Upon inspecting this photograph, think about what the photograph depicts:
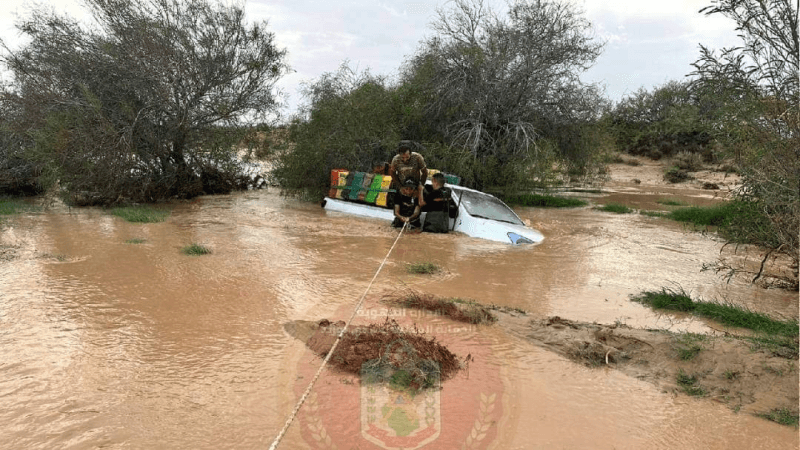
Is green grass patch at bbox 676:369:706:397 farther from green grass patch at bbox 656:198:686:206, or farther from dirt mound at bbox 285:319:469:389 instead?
green grass patch at bbox 656:198:686:206

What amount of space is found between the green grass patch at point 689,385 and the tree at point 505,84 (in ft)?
39.9

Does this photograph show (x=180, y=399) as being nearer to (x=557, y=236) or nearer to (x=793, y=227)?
(x=793, y=227)

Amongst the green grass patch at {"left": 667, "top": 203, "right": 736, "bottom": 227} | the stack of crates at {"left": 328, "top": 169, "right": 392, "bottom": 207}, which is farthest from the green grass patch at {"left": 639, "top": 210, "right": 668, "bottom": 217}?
the stack of crates at {"left": 328, "top": 169, "right": 392, "bottom": 207}

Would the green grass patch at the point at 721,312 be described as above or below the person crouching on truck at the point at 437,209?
below

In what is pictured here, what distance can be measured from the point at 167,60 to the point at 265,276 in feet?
31.4

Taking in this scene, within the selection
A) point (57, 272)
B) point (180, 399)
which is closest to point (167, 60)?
point (57, 272)

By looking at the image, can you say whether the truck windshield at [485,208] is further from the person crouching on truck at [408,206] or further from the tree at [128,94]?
the tree at [128,94]

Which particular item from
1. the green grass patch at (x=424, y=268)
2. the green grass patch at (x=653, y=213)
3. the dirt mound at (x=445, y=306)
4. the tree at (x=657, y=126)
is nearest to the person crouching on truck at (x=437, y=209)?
the green grass patch at (x=424, y=268)

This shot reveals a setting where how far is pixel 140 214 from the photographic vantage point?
12.8 meters

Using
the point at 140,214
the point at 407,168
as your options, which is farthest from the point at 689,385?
the point at 140,214

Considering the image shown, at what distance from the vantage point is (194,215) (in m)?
13.7

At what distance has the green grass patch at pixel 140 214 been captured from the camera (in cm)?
1228

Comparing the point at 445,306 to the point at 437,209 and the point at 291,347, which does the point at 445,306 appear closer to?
the point at 291,347

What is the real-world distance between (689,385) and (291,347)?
126 inches
